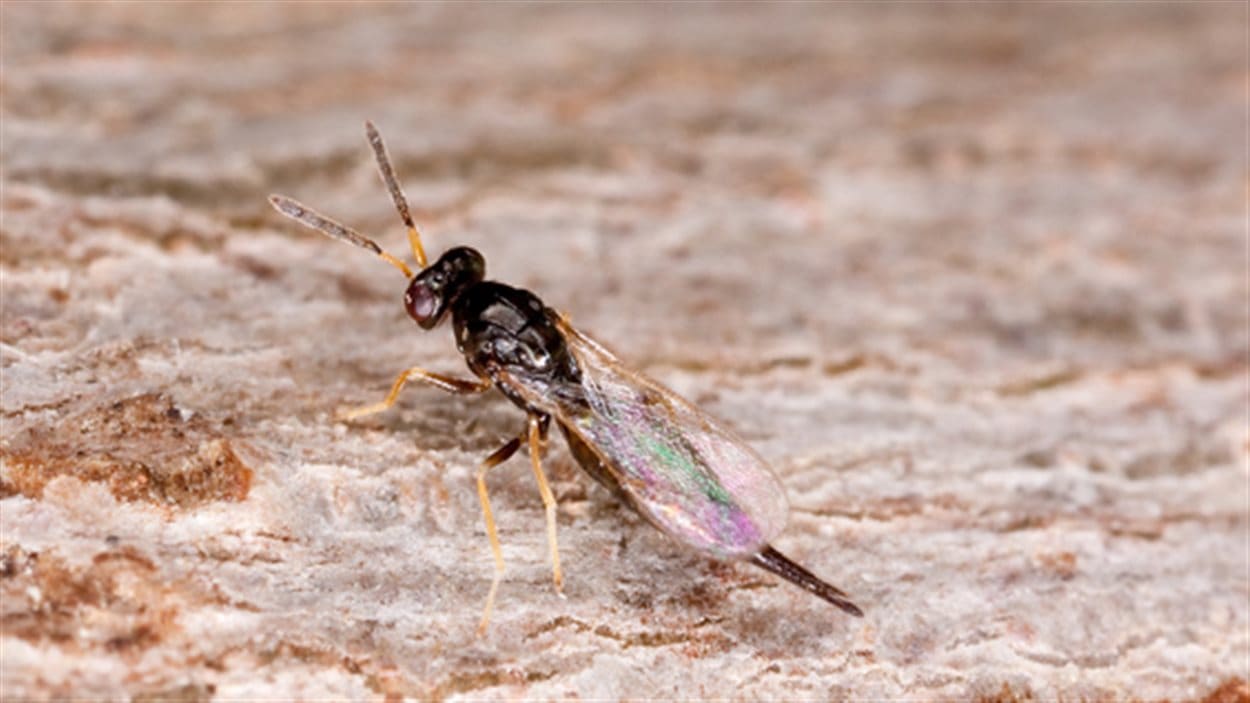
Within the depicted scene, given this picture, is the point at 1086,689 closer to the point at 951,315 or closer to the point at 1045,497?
the point at 1045,497

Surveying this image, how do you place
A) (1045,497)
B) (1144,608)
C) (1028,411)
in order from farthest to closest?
(1028,411) → (1045,497) → (1144,608)

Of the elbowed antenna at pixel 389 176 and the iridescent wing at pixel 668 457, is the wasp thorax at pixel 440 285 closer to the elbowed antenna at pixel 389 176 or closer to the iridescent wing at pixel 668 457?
the elbowed antenna at pixel 389 176

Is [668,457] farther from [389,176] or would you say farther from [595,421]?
[389,176]

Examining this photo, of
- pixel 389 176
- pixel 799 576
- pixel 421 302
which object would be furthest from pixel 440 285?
pixel 799 576

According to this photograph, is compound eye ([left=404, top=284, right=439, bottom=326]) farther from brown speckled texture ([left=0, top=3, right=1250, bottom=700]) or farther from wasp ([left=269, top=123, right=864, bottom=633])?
brown speckled texture ([left=0, top=3, right=1250, bottom=700])

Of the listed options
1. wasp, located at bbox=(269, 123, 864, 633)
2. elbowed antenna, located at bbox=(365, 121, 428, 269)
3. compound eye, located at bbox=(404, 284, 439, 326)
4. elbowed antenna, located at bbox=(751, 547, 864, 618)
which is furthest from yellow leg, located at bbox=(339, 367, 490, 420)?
elbowed antenna, located at bbox=(751, 547, 864, 618)

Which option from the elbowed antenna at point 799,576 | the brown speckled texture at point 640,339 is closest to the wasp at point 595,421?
the elbowed antenna at point 799,576

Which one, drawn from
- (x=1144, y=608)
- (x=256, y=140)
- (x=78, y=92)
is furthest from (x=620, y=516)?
(x=78, y=92)

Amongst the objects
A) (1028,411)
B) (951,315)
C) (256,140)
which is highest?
(256,140)
